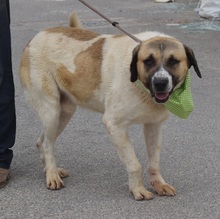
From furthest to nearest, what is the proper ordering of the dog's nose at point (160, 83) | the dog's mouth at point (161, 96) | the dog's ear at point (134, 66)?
the dog's ear at point (134, 66)
the dog's mouth at point (161, 96)
the dog's nose at point (160, 83)

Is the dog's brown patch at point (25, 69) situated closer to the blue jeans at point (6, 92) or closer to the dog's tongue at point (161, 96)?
the blue jeans at point (6, 92)

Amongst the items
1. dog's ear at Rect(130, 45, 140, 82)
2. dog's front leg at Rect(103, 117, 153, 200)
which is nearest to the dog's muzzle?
dog's ear at Rect(130, 45, 140, 82)

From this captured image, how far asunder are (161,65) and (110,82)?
1.73 ft

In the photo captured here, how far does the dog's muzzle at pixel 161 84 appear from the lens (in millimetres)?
3701

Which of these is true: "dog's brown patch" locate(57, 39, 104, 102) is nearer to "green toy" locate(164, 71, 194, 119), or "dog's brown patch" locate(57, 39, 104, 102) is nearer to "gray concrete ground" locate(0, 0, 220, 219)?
"green toy" locate(164, 71, 194, 119)

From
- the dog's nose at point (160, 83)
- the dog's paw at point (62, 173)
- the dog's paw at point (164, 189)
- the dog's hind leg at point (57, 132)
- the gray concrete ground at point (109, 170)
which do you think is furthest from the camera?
the dog's paw at point (62, 173)

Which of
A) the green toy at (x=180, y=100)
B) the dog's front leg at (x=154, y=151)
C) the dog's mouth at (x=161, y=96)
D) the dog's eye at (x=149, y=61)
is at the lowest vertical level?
the dog's front leg at (x=154, y=151)

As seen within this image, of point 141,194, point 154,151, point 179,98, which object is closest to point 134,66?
point 179,98

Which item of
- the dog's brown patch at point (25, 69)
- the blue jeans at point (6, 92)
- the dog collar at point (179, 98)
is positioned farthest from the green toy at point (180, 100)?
the blue jeans at point (6, 92)

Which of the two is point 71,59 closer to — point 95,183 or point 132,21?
point 95,183

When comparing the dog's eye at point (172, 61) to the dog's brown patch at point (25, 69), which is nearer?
the dog's eye at point (172, 61)

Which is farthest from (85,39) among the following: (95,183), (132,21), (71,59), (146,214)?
(132,21)

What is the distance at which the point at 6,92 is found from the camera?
14.9 ft

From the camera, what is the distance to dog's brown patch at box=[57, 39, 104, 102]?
4.31m
